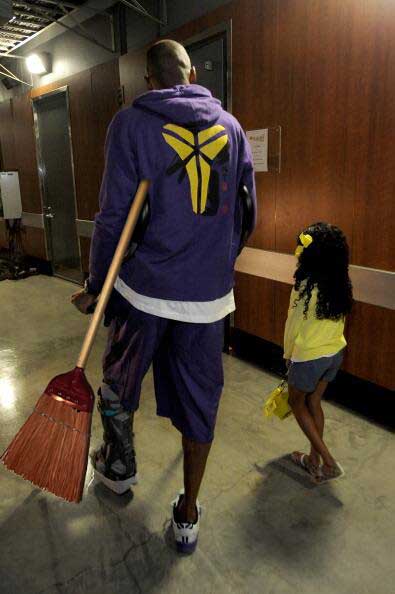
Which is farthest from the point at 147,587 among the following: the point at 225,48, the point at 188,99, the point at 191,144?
the point at 225,48

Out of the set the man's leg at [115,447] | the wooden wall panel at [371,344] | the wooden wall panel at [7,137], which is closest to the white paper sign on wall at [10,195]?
the wooden wall panel at [7,137]

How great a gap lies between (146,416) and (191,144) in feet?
6.04

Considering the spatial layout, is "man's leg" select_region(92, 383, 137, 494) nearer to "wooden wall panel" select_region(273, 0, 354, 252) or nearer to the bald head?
the bald head

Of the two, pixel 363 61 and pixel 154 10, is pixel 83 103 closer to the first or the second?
pixel 154 10

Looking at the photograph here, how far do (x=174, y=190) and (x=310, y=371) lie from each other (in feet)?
3.49

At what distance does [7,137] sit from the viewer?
22.9 feet

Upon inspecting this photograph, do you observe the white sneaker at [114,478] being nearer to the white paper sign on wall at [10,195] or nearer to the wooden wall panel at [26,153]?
the wooden wall panel at [26,153]

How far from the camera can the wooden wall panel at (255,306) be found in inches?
132

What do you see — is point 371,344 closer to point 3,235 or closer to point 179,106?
point 179,106

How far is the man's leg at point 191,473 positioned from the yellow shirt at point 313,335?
612 millimetres

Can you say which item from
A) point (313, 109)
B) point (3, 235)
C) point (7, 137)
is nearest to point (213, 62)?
point (313, 109)

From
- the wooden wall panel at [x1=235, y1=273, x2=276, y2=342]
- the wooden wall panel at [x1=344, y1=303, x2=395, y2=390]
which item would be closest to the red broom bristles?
the wooden wall panel at [x1=344, y1=303, x2=395, y2=390]

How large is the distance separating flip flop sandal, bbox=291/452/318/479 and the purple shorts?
2.57 feet

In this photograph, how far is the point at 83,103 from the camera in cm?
515
